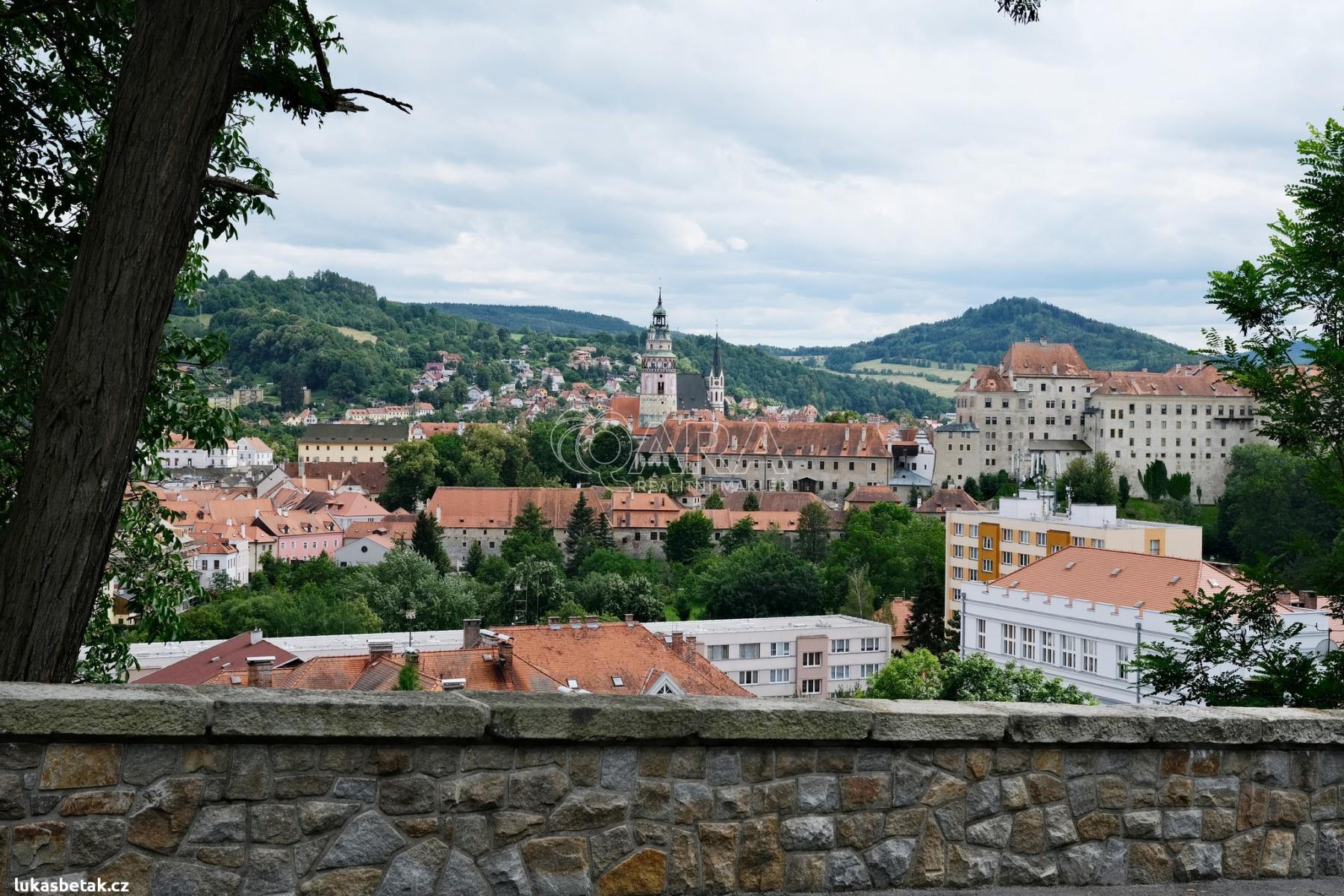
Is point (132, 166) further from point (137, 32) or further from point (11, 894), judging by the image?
point (11, 894)

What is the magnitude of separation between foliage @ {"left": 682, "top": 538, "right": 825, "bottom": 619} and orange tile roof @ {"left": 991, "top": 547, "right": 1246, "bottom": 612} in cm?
2583

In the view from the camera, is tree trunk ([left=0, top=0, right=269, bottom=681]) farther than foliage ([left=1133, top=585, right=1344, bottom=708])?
No

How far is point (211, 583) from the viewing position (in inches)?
2736

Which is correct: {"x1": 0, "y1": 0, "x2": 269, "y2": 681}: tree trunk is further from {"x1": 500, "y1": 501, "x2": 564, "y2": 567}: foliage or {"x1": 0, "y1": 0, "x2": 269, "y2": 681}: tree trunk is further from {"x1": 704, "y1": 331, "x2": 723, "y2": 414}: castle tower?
{"x1": 704, "y1": 331, "x2": 723, "y2": 414}: castle tower

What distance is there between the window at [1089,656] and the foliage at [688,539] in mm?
45921

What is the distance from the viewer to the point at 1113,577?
1421 inches

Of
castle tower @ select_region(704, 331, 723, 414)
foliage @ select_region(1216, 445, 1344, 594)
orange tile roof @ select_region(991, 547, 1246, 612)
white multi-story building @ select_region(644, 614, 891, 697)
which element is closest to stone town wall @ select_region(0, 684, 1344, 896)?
orange tile roof @ select_region(991, 547, 1246, 612)

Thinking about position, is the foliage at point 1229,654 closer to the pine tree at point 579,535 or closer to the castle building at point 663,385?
the pine tree at point 579,535

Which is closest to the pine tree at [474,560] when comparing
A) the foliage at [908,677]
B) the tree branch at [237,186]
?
the foliage at [908,677]

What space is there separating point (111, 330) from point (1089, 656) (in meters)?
33.1

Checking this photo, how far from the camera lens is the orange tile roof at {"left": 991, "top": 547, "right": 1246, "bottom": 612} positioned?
33.4 meters

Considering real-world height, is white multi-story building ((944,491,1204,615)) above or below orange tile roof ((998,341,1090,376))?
below

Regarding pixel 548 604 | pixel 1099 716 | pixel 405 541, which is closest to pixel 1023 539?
pixel 548 604

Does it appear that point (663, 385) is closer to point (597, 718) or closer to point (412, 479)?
point (412, 479)
